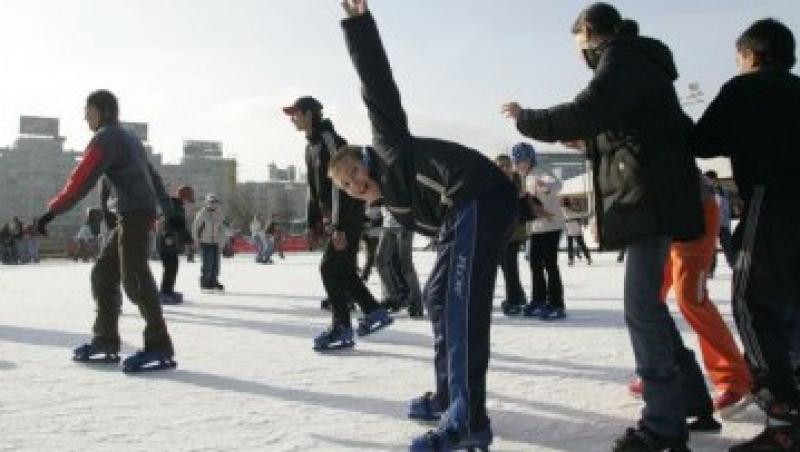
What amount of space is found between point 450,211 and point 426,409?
97cm

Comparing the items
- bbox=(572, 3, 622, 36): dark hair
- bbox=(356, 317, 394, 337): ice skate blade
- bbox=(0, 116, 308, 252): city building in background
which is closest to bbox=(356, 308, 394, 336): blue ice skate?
bbox=(356, 317, 394, 337): ice skate blade

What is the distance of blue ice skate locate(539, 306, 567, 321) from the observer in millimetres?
7447

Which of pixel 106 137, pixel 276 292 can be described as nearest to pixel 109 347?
pixel 106 137

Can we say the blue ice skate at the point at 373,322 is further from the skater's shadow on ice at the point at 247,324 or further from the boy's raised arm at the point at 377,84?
the boy's raised arm at the point at 377,84

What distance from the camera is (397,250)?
27.8ft

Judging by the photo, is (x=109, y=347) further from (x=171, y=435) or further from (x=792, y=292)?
(x=792, y=292)

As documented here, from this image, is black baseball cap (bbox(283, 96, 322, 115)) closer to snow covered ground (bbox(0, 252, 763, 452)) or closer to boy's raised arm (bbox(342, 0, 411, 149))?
snow covered ground (bbox(0, 252, 763, 452))

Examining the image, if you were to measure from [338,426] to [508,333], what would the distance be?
327 cm

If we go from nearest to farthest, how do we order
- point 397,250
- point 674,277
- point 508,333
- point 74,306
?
point 674,277, point 508,333, point 397,250, point 74,306

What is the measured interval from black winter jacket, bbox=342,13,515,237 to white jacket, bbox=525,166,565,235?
476cm

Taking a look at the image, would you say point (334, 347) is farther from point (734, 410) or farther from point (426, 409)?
point (734, 410)

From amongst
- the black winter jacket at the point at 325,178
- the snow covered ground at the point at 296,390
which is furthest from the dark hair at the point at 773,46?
the black winter jacket at the point at 325,178

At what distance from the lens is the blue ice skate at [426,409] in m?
3.41

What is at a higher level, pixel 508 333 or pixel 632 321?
pixel 632 321
